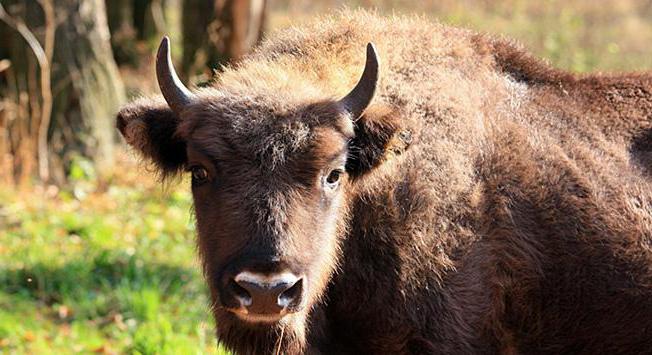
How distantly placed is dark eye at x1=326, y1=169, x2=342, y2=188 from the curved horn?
0.86 metres

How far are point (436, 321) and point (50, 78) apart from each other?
7.07 metres

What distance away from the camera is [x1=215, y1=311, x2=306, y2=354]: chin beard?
546 cm

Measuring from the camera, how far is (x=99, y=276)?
873cm

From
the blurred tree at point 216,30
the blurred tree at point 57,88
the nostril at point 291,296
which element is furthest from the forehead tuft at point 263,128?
the blurred tree at point 216,30

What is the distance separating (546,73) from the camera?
21.9 feet

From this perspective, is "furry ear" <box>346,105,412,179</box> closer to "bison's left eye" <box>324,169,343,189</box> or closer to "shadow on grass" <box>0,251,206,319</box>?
"bison's left eye" <box>324,169,343,189</box>

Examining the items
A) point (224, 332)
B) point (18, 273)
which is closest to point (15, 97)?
point (18, 273)

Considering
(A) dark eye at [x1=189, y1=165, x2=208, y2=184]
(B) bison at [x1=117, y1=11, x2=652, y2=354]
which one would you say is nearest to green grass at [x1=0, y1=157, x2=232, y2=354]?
(A) dark eye at [x1=189, y1=165, x2=208, y2=184]

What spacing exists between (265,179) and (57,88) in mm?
6986

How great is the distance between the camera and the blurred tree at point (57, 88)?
11.0 meters

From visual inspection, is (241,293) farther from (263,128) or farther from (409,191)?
(409,191)

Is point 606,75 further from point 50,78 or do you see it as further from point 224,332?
point 50,78

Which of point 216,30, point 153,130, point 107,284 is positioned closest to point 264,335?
point 153,130

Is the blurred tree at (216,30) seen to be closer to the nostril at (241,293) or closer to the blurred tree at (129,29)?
the blurred tree at (129,29)
